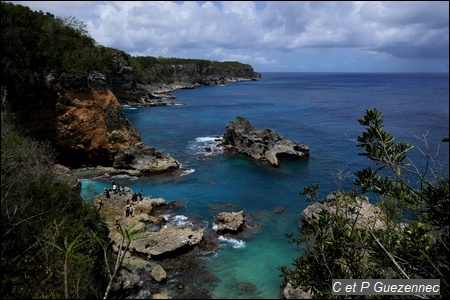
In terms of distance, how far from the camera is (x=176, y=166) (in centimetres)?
4272

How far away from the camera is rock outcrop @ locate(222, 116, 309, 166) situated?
153 ft

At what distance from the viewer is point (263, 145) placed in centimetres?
4841

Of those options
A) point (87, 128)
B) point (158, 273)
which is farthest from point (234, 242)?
point (87, 128)

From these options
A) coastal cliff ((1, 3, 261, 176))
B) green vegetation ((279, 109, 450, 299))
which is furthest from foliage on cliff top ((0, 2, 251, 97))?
green vegetation ((279, 109, 450, 299))

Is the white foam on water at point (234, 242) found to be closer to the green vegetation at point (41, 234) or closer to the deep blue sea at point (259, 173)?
the deep blue sea at point (259, 173)

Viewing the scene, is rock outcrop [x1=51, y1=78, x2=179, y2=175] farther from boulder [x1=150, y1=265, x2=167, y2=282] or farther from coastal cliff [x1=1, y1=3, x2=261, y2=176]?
boulder [x1=150, y1=265, x2=167, y2=282]

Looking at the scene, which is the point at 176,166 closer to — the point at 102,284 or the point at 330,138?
the point at 102,284

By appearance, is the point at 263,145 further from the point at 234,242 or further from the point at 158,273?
the point at 158,273

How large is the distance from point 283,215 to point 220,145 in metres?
26.5

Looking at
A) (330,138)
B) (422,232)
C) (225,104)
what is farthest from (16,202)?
(225,104)

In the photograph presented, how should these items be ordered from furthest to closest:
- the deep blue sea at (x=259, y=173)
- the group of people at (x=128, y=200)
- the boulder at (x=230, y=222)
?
1. the group of people at (x=128, y=200)
2. the boulder at (x=230, y=222)
3. the deep blue sea at (x=259, y=173)

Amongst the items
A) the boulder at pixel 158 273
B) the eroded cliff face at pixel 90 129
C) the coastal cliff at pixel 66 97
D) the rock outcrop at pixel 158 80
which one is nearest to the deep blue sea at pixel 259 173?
the boulder at pixel 158 273

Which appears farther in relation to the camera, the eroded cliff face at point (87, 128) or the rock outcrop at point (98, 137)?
the rock outcrop at point (98, 137)

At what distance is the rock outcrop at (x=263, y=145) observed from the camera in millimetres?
46750
